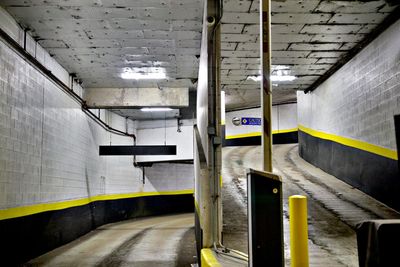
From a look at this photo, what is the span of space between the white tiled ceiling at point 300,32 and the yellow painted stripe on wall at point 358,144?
5.91ft

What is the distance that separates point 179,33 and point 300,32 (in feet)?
7.64

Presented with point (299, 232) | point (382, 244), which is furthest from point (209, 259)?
point (382, 244)

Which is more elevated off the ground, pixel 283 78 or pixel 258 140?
pixel 283 78

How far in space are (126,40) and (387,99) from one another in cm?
522

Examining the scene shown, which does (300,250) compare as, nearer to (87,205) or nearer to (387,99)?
(387,99)

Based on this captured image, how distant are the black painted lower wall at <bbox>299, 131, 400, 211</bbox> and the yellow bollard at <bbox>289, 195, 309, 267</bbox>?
5.10 meters

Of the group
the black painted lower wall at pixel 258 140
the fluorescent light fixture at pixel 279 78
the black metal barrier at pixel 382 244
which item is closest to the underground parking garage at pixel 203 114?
the black metal barrier at pixel 382 244

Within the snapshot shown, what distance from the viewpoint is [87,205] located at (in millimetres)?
11953

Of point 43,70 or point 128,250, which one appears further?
point 128,250

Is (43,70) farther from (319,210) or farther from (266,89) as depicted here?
(319,210)

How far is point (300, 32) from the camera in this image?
25.0ft

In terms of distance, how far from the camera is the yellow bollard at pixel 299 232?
2896 mm

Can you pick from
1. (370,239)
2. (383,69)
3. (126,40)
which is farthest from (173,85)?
(370,239)

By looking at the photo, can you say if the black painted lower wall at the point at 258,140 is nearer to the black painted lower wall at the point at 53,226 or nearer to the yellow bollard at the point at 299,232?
the black painted lower wall at the point at 53,226
